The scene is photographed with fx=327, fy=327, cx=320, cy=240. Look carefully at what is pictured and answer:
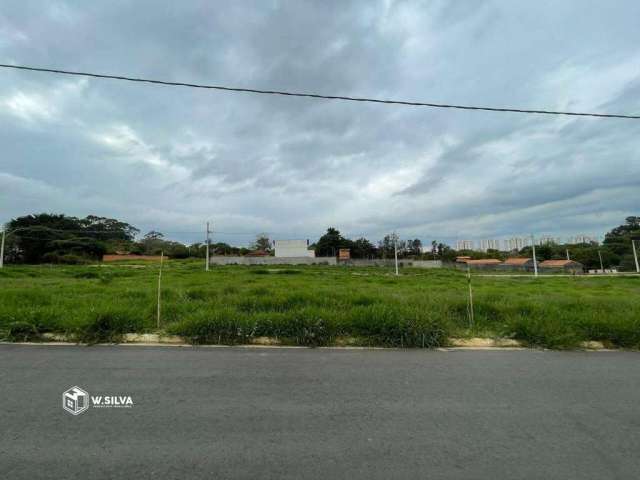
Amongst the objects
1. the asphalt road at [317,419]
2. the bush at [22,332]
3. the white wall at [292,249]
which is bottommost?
the asphalt road at [317,419]

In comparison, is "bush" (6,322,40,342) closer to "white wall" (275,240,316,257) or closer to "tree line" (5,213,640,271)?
"tree line" (5,213,640,271)

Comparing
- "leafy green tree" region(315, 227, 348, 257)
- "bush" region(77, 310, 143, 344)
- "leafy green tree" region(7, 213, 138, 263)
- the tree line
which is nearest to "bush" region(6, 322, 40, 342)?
"bush" region(77, 310, 143, 344)

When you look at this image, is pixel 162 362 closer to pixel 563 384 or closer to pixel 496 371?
pixel 496 371

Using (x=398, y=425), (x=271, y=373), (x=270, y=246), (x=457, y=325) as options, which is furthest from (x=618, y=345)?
(x=270, y=246)

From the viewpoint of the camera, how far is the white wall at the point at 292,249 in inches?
3110

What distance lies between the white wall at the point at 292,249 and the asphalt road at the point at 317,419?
7392cm

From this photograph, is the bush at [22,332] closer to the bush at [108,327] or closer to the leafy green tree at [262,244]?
the bush at [108,327]

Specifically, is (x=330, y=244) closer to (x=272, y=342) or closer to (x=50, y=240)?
(x=50, y=240)

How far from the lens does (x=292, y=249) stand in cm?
7950

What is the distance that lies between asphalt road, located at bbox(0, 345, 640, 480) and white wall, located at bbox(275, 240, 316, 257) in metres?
73.9

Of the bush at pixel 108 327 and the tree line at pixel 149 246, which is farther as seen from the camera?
the tree line at pixel 149 246

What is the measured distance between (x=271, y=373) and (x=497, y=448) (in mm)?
2747

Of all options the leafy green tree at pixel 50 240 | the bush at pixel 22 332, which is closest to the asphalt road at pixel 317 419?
the bush at pixel 22 332

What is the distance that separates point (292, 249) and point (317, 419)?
251ft
